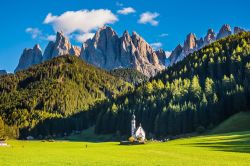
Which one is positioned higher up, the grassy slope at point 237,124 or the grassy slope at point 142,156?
the grassy slope at point 237,124

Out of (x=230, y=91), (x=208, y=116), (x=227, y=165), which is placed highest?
(x=230, y=91)

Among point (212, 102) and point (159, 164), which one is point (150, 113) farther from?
point (159, 164)

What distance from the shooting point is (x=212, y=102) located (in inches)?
6590

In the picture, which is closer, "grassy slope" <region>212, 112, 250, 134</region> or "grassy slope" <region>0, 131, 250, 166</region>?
"grassy slope" <region>0, 131, 250, 166</region>

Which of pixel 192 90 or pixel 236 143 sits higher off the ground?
pixel 192 90

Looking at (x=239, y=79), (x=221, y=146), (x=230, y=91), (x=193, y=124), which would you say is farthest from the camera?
(x=239, y=79)

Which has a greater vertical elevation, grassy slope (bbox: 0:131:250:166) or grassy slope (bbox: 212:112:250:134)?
grassy slope (bbox: 212:112:250:134)

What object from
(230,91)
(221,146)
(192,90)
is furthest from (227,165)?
(192,90)

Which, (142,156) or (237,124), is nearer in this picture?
(142,156)

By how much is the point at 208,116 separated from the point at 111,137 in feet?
186

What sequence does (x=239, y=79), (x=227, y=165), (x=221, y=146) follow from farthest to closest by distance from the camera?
(x=239, y=79) → (x=221, y=146) → (x=227, y=165)

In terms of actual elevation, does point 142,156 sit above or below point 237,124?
below

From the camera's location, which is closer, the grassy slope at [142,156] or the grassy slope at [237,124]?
the grassy slope at [142,156]

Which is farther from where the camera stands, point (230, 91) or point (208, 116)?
point (230, 91)
